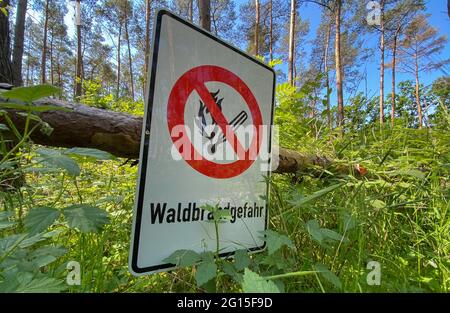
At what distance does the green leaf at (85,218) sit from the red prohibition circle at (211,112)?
10.4 inches

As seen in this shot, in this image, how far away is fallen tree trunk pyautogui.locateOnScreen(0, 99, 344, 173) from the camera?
990mm

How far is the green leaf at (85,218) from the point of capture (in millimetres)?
551

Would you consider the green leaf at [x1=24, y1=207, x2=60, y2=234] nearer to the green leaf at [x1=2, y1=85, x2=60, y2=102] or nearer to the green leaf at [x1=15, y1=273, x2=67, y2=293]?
the green leaf at [x1=15, y1=273, x2=67, y2=293]

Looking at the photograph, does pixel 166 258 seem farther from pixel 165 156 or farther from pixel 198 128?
pixel 198 128

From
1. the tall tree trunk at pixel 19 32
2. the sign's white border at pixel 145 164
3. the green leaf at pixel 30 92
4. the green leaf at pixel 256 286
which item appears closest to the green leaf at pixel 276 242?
the green leaf at pixel 256 286

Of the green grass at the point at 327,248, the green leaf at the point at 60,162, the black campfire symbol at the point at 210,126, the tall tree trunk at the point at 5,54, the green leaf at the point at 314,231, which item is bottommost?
the green grass at the point at 327,248

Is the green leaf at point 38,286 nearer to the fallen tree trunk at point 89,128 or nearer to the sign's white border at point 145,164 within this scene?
the sign's white border at point 145,164

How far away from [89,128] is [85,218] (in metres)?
0.58

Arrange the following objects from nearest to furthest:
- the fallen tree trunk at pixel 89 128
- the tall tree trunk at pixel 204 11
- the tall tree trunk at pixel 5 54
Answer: the fallen tree trunk at pixel 89 128 < the tall tree trunk at pixel 5 54 < the tall tree trunk at pixel 204 11

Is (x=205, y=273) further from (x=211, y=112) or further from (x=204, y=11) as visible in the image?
(x=204, y=11)

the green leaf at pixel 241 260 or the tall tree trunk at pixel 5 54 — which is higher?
the tall tree trunk at pixel 5 54

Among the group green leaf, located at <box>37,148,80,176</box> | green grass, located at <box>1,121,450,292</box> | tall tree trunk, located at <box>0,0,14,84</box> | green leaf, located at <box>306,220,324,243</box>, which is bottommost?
green grass, located at <box>1,121,450,292</box>

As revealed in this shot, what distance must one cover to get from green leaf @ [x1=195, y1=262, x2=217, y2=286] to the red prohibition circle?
273mm

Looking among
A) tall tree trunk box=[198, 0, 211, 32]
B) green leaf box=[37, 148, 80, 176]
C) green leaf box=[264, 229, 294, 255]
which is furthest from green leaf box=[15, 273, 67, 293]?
tall tree trunk box=[198, 0, 211, 32]
